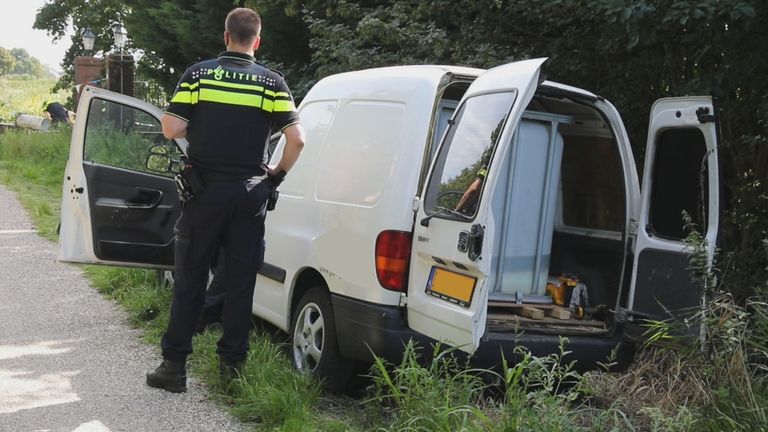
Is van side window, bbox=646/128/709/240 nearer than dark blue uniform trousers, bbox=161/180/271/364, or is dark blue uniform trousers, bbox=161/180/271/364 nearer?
dark blue uniform trousers, bbox=161/180/271/364

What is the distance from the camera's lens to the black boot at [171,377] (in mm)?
4723

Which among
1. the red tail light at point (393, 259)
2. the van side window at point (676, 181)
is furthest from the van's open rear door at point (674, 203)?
the red tail light at point (393, 259)

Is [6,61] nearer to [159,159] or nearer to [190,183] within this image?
[159,159]

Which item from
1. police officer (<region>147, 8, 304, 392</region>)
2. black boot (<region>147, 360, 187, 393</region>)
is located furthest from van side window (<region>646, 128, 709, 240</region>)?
black boot (<region>147, 360, 187, 393</region>)

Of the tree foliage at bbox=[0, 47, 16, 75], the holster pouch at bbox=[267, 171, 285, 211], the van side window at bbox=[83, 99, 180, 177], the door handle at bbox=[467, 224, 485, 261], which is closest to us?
the door handle at bbox=[467, 224, 485, 261]

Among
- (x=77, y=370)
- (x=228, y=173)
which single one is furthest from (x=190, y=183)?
(x=77, y=370)

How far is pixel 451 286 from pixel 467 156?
697 mm

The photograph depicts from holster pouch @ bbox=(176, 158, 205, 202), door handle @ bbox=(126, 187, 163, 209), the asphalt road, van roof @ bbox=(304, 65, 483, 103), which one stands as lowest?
the asphalt road

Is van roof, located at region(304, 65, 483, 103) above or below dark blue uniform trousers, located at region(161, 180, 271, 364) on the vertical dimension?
above

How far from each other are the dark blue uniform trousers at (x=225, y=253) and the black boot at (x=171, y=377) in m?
0.05

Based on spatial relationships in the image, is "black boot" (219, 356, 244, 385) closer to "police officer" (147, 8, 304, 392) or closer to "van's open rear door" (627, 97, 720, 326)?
"police officer" (147, 8, 304, 392)

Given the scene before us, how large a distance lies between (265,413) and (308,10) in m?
6.49

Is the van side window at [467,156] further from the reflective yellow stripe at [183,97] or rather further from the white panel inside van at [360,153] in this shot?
the reflective yellow stripe at [183,97]

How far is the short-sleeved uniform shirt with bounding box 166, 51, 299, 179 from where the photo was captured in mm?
4430
